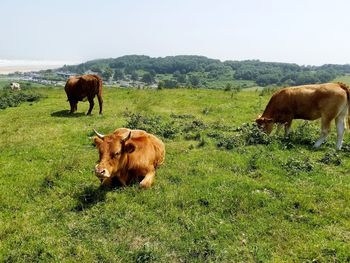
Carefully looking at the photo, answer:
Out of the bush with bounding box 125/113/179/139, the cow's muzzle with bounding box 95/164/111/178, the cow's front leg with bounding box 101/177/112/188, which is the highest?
the cow's muzzle with bounding box 95/164/111/178

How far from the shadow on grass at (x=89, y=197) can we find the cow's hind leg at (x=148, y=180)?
90 cm

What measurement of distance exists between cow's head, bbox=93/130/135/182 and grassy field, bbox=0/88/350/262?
736mm

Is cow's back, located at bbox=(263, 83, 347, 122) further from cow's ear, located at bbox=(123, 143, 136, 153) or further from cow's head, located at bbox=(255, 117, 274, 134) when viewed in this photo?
cow's ear, located at bbox=(123, 143, 136, 153)

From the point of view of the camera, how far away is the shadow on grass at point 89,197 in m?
9.32

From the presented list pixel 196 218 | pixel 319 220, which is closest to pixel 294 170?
pixel 319 220

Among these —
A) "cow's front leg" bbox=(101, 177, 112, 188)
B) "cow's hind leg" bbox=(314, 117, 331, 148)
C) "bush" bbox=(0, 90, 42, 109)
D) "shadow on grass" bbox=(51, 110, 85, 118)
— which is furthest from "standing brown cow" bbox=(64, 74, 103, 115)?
"cow's front leg" bbox=(101, 177, 112, 188)

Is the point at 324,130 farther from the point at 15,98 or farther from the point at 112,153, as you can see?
the point at 15,98

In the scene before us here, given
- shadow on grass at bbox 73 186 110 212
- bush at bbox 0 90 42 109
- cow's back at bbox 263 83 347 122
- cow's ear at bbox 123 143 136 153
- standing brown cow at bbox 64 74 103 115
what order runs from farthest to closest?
bush at bbox 0 90 42 109, standing brown cow at bbox 64 74 103 115, cow's back at bbox 263 83 347 122, cow's ear at bbox 123 143 136 153, shadow on grass at bbox 73 186 110 212

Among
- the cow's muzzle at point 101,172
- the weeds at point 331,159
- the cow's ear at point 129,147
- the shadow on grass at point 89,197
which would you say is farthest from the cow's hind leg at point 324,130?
the cow's muzzle at point 101,172

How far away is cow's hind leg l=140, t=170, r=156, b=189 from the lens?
1004 cm

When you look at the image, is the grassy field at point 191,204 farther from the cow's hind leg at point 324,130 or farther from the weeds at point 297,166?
the cow's hind leg at point 324,130

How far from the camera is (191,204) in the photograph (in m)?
9.42

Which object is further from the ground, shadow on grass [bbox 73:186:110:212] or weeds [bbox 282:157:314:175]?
weeds [bbox 282:157:314:175]

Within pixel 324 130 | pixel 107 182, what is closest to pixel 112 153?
pixel 107 182
